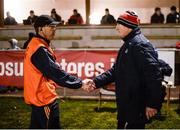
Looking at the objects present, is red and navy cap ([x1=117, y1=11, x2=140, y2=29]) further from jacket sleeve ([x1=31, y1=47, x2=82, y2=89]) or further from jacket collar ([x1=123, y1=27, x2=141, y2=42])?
jacket sleeve ([x1=31, y1=47, x2=82, y2=89])

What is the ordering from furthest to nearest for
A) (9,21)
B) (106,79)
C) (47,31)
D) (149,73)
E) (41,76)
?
(9,21) < (106,79) < (47,31) < (41,76) < (149,73)

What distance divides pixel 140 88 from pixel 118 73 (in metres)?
0.32

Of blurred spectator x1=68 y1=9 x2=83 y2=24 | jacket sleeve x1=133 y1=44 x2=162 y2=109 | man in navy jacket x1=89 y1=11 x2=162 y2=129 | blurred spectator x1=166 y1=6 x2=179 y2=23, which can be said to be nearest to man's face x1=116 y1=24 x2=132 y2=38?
man in navy jacket x1=89 y1=11 x2=162 y2=129

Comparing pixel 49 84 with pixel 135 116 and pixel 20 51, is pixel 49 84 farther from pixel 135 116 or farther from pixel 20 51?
pixel 20 51

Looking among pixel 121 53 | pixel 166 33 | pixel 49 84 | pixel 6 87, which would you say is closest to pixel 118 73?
pixel 121 53

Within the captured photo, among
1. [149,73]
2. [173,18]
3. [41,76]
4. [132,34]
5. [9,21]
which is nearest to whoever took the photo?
[149,73]

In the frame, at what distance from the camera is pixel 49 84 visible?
16.8ft

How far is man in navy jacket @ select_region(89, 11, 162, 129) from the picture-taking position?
182 inches

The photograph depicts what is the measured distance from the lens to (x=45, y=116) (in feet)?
16.6

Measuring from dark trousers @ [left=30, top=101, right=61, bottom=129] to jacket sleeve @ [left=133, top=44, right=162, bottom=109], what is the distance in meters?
1.17

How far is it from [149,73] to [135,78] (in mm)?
196

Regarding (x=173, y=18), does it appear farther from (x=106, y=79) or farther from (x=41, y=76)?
(x=41, y=76)

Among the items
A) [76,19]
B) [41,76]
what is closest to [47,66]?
[41,76]

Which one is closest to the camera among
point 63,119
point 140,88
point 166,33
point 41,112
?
point 140,88
